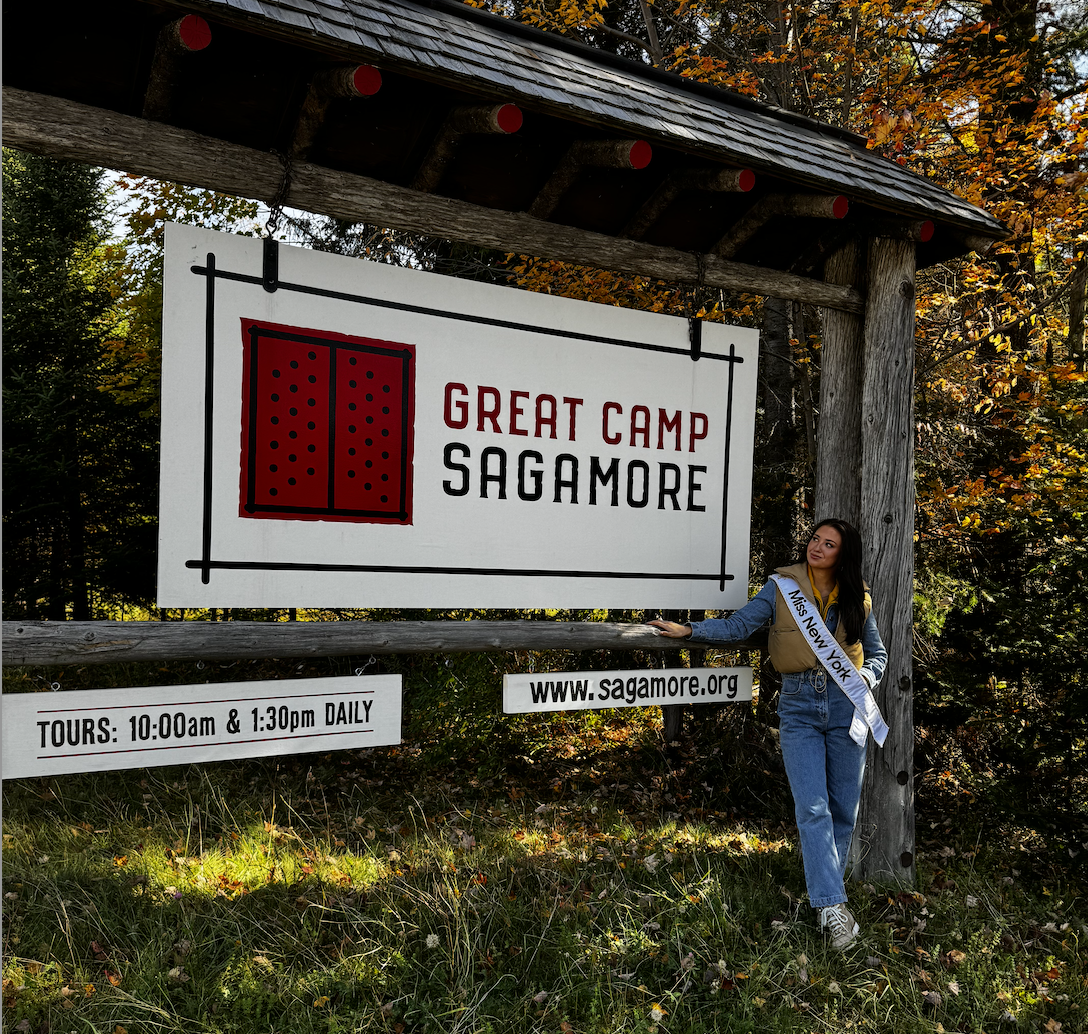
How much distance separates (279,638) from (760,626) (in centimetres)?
231

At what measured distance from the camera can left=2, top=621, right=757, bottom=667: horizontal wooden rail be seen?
10.5 ft

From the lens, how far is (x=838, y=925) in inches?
160

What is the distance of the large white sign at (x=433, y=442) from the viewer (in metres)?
3.56

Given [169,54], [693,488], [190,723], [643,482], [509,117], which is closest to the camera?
[169,54]

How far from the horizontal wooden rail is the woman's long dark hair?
2.70ft

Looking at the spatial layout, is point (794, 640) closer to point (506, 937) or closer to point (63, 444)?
point (506, 937)

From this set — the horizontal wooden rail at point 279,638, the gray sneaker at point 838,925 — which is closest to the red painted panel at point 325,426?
the horizontal wooden rail at point 279,638

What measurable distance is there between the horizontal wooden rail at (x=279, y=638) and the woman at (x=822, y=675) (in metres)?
0.45

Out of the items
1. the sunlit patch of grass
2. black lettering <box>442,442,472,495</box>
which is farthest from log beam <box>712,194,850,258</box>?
the sunlit patch of grass

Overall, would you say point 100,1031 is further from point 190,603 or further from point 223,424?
point 223,424

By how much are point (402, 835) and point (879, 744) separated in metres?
3.29

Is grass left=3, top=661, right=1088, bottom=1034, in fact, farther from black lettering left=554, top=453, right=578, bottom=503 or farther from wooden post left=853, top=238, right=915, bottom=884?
black lettering left=554, top=453, right=578, bottom=503

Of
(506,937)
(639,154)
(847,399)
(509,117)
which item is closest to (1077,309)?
(847,399)

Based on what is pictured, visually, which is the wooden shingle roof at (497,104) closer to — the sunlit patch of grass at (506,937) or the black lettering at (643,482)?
the black lettering at (643,482)
